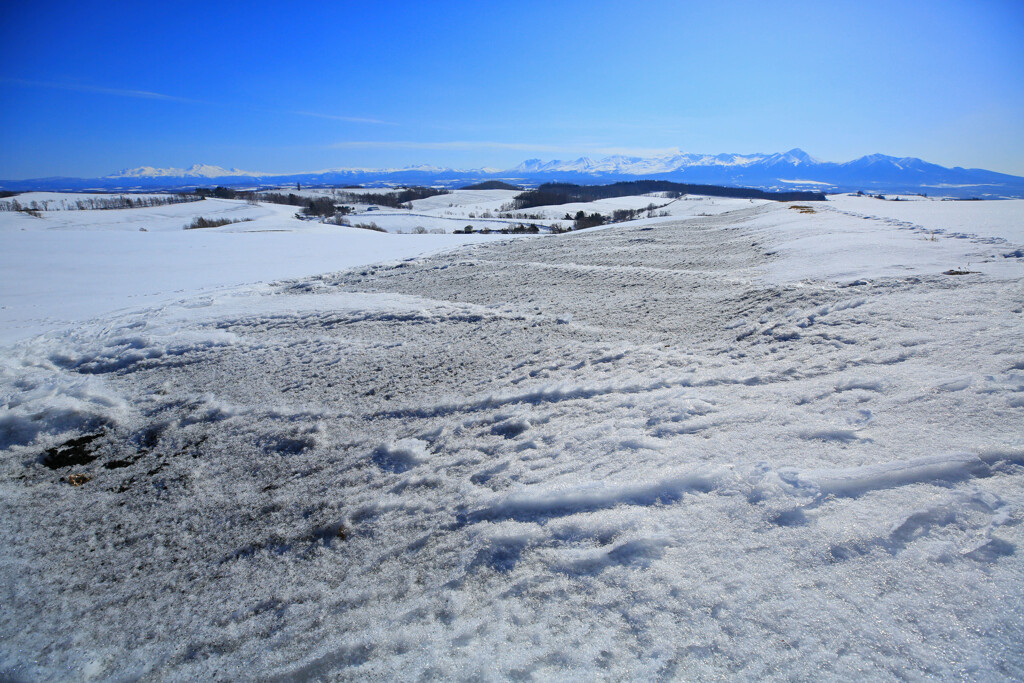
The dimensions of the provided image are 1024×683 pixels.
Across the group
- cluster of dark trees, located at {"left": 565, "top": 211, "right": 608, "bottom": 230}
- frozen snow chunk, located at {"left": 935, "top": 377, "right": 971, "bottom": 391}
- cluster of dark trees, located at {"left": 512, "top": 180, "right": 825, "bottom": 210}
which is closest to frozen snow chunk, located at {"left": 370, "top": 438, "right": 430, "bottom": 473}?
frozen snow chunk, located at {"left": 935, "top": 377, "right": 971, "bottom": 391}

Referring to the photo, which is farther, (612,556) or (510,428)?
(510,428)

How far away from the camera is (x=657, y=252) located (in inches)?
318

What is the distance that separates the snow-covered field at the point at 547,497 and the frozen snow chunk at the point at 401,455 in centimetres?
3

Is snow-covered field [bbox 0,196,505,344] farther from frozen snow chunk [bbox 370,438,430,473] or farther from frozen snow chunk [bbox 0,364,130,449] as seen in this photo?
frozen snow chunk [bbox 370,438,430,473]

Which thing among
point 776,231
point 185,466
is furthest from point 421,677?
point 776,231

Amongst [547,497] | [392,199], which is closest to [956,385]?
[547,497]

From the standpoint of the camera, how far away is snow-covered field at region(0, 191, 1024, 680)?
1.50 m

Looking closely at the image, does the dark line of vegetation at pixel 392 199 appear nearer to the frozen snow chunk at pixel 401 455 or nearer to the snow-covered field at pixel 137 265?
the snow-covered field at pixel 137 265

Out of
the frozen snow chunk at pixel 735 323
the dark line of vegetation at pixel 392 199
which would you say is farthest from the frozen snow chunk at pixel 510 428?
the dark line of vegetation at pixel 392 199

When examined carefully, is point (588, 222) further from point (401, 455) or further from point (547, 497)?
point (547, 497)

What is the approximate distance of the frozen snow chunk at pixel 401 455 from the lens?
2.64 meters

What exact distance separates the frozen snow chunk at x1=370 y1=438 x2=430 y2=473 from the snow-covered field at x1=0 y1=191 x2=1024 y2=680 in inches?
1.2

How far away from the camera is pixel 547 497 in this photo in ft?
7.17

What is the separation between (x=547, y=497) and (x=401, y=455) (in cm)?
103
